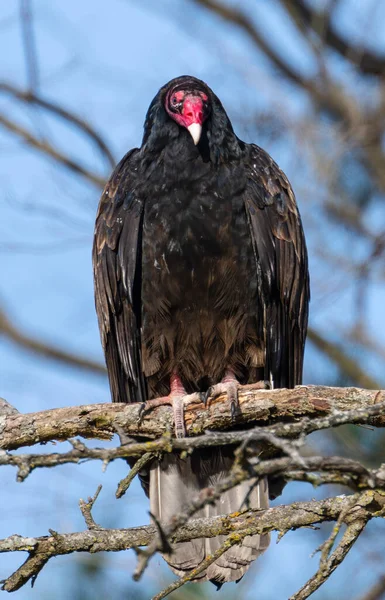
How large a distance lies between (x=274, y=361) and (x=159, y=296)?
59 centimetres

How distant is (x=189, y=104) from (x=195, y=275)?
2.66 feet

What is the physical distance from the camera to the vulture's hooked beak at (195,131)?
12.5 feet

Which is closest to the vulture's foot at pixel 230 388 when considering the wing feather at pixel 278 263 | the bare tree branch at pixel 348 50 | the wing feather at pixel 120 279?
the wing feather at pixel 278 263

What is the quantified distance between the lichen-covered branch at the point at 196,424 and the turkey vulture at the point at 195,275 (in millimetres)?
440

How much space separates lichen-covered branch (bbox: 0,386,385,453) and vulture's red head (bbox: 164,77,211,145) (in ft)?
4.25

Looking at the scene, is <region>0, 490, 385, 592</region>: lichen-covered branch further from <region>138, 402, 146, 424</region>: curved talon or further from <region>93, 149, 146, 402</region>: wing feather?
<region>93, 149, 146, 402</region>: wing feather

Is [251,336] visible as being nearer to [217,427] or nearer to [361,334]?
[217,427]

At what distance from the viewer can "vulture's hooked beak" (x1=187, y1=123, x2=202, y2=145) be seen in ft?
12.5

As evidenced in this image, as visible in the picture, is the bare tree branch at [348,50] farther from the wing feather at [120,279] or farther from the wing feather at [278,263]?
the wing feather at [120,279]

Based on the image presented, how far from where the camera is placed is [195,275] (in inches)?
149

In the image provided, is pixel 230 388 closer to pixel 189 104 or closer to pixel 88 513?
pixel 88 513

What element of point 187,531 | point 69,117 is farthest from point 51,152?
point 187,531

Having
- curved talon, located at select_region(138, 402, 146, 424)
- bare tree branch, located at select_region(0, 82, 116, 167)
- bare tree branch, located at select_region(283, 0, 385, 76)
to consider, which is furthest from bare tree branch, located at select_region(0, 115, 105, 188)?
curved talon, located at select_region(138, 402, 146, 424)

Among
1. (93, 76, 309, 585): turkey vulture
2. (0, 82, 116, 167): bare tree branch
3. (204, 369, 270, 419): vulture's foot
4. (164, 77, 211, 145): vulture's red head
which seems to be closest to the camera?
(204, 369, 270, 419): vulture's foot
